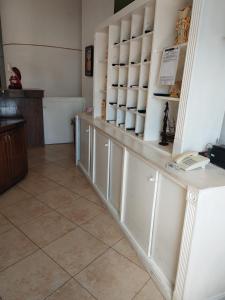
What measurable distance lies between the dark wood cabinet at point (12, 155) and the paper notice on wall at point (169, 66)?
6.30 feet

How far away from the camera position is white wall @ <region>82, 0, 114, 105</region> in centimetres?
385

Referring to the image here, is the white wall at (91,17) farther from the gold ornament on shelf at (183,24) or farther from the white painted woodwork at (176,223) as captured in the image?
the white painted woodwork at (176,223)

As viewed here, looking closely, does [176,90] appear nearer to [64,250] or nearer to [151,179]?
[151,179]

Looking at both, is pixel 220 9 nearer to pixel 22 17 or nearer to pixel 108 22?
pixel 108 22

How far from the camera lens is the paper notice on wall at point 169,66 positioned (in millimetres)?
1675

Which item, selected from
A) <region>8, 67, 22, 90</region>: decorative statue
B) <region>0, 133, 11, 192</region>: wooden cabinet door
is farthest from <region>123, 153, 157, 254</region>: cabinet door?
<region>8, 67, 22, 90</region>: decorative statue

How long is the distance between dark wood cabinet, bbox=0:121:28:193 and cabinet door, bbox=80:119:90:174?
0.86m

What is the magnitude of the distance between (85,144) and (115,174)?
1.12m

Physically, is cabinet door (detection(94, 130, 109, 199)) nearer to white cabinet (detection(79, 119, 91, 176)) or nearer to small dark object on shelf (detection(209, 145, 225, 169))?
white cabinet (detection(79, 119, 91, 176))

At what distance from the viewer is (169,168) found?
145 cm

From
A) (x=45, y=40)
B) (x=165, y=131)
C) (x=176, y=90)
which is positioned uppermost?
(x=45, y=40)

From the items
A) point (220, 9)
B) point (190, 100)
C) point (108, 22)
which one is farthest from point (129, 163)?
point (108, 22)

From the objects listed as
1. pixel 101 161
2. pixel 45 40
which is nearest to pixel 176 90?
pixel 101 161

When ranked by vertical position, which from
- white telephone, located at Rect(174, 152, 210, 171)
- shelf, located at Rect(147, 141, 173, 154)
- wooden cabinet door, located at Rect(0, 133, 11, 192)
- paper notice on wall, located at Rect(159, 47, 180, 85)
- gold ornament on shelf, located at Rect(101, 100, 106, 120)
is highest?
paper notice on wall, located at Rect(159, 47, 180, 85)
